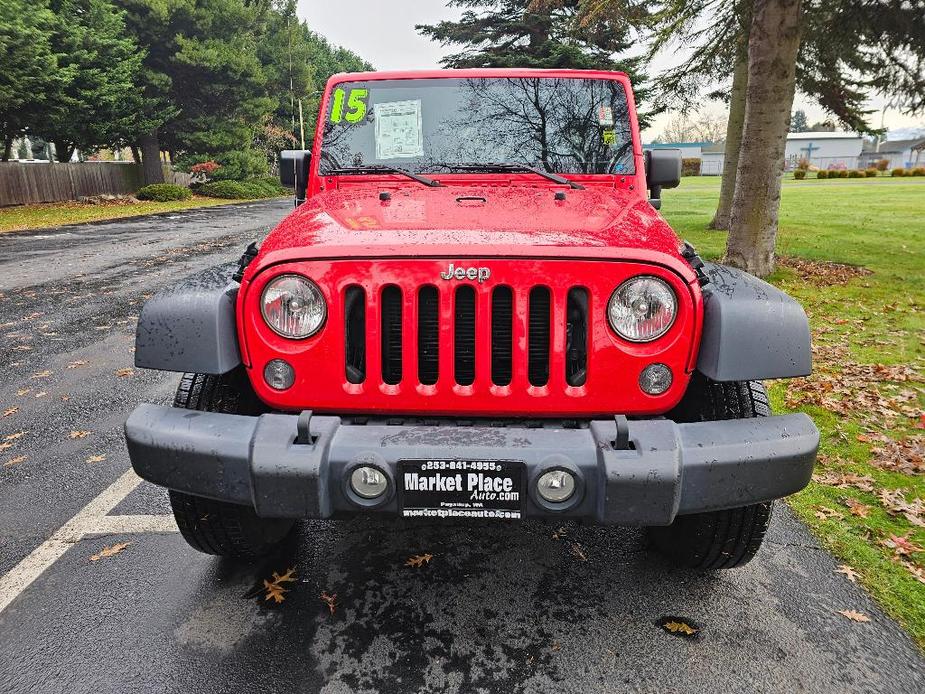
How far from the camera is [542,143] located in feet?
11.3

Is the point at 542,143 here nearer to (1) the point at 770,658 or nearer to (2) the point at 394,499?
(2) the point at 394,499

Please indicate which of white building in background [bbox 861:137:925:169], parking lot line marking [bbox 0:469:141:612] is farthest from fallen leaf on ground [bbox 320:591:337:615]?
white building in background [bbox 861:137:925:169]

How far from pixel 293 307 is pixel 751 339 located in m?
1.50

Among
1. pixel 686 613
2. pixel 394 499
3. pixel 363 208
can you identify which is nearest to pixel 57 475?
pixel 363 208

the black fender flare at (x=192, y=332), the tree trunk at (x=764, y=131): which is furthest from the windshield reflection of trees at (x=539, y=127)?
the tree trunk at (x=764, y=131)

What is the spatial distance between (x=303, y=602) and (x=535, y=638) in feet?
2.96

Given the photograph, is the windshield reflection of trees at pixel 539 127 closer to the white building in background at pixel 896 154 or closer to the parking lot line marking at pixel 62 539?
the parking lot line marking at pixel 62 539

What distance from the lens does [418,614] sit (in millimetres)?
2490

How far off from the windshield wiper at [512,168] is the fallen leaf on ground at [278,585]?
2.09 meters

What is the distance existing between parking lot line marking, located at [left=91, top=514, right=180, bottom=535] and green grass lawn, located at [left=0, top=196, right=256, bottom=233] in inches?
690

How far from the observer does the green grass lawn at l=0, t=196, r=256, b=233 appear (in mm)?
19036

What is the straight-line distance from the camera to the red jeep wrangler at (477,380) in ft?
6.43

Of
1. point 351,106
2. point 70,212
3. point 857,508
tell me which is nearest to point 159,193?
point 70,212

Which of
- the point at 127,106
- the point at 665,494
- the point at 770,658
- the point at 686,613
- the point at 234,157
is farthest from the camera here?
the point at 234,157
